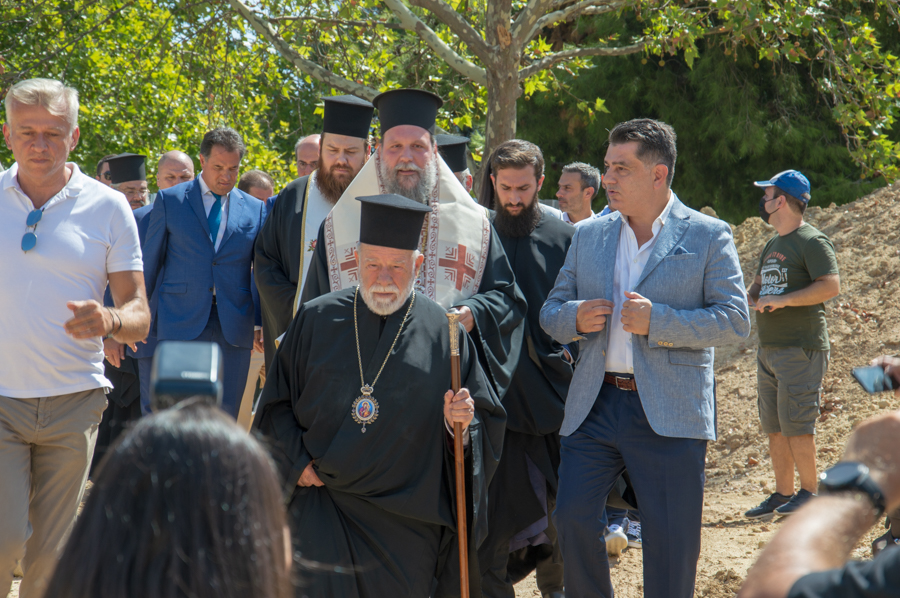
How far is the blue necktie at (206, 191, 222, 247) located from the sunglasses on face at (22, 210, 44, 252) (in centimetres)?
248

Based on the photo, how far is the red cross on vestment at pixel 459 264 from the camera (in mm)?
5266

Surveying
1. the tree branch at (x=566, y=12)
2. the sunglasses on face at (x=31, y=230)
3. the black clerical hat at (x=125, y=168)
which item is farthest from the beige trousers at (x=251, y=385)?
the tree branch at (x=566, y=12)

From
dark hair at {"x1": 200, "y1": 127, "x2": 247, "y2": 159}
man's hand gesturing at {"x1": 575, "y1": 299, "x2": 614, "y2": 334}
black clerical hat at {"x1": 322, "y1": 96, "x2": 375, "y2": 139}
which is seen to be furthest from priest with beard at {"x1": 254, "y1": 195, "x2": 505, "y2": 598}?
dark hair at {"x1": 200, "y1": 127, "x2": 247, "y2": 159}

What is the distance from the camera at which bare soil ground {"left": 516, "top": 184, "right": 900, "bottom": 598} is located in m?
6.14

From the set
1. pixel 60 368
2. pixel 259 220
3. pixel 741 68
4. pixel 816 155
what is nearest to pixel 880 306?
pixel 816 155

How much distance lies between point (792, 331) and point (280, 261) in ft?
12.8

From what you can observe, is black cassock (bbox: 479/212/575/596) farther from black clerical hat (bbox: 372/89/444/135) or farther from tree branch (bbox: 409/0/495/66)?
tree branch (bbox: 409/0/495/66)

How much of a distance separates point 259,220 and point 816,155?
10.2 meters

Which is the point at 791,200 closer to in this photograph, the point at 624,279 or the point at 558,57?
the point at 624,279

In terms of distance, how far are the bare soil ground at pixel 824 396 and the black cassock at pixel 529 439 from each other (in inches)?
30.8

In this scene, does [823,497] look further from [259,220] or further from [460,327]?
[259,220]

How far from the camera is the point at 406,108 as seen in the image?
559 cm

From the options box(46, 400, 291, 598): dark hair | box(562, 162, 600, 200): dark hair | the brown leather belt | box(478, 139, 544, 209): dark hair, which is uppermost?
box(562, 162, 600, 200): dark hair

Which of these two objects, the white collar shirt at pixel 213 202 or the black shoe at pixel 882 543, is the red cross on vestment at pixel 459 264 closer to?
the white collar shirt at pixel 213 202
